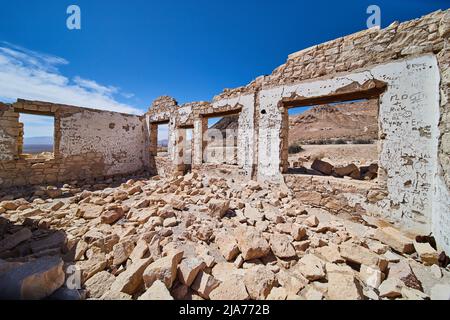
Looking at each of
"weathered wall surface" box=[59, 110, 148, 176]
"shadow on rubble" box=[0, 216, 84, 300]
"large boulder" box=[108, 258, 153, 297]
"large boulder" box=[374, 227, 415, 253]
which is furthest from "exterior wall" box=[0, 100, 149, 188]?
"large boulder" box=[374, 227, 415, 253]

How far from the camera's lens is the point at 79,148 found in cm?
689

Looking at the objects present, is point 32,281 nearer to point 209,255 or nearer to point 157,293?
point 157,293

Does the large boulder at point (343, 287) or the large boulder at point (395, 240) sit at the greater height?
the large boulder at point (395, 240)

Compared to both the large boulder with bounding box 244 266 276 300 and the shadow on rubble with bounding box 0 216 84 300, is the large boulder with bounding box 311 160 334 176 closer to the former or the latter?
the large boulder with bounding box 244 266 276 300

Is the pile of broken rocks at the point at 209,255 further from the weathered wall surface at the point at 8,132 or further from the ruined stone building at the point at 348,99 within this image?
the weathered wall surface at the point at 8,132

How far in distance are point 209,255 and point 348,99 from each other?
14.1 feet

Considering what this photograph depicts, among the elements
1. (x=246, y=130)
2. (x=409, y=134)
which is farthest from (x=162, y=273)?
(x=409, y=134)

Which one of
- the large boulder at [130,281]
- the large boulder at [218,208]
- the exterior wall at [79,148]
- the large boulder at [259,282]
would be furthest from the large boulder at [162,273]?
the exterior wall at [79,148]

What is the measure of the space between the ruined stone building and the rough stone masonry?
0.02 metres

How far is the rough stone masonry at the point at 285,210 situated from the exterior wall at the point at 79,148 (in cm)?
7

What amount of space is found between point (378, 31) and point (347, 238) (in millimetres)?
3857

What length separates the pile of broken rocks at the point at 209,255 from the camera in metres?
1.76

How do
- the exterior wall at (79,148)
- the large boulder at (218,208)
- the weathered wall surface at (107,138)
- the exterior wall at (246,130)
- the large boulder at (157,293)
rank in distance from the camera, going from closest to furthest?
1. the large boulder at (157,293)
2. the large boulder at (218,208)
3. the exterior wall at (246,130)
4. the exterior wall at (79,148)
5. the weathered wall surface at (107,138)
